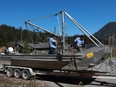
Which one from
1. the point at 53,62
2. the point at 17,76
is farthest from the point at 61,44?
the point at 17,76

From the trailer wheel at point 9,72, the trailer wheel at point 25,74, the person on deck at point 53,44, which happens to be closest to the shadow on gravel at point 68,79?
the trailer wheel at point 25,74

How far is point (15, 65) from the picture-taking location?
15.7 meters

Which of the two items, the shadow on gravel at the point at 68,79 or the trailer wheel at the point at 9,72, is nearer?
the shadow on gravel at the point at 68,79

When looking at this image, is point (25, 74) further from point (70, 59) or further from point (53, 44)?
point (70, 59)

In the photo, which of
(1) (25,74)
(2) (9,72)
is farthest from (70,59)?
(2) (9,72)

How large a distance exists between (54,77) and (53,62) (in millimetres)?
2201

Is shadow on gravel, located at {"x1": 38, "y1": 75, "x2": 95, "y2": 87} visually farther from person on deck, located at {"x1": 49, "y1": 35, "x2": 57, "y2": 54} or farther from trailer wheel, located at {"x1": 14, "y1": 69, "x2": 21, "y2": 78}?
person on deck, located at {"x1": 49, "y1": 35, "x2": 57, "y2": 54}

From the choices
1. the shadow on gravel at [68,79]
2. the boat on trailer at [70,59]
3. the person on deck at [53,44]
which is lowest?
the shadow on gravel at [68,79]

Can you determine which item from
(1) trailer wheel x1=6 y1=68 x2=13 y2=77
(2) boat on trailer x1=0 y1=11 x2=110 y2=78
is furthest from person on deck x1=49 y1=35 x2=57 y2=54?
(1) trailer wheel x1=6 y1=68 x2=13 y2=77

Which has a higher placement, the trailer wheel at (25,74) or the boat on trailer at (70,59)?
the boat on trailer at (70,59)

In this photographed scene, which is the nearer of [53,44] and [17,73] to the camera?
[53,44]

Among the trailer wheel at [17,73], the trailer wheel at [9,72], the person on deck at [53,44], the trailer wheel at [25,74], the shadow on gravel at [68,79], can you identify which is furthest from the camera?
the trailer wheel at [9,72]

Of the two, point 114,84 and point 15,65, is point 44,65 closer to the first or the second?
point 15,65

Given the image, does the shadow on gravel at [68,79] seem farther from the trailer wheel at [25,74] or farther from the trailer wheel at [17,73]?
the trailer wheel at [17,73]
